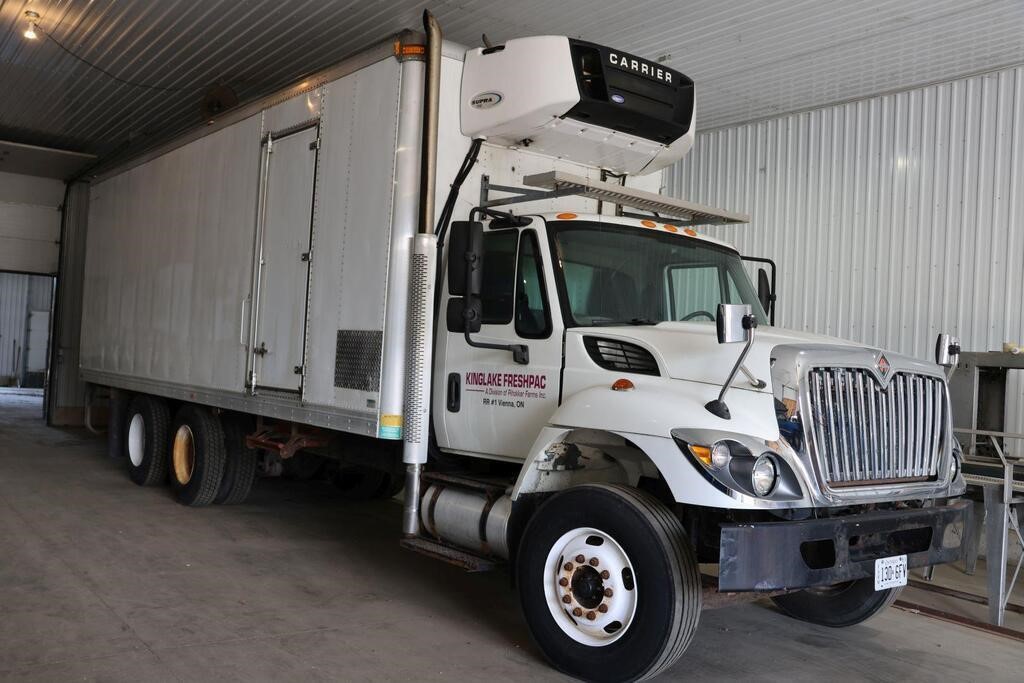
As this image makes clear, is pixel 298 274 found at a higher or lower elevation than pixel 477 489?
higher

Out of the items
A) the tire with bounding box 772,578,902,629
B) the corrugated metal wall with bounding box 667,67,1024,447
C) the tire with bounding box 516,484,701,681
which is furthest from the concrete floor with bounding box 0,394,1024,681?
the corrugated metal wall with bounding box 667,67,1024,447

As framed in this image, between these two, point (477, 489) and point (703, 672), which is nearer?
point (703, 672)

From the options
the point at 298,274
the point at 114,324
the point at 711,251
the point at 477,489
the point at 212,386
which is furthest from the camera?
the point at 114,324

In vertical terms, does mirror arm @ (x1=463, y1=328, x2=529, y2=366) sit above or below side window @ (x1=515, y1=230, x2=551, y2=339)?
below

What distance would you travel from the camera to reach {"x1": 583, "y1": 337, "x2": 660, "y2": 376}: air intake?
4.99 m

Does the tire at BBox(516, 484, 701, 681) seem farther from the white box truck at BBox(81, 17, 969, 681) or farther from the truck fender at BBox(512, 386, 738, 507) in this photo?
the truck fender at BBox(512, 386, 738, 507)

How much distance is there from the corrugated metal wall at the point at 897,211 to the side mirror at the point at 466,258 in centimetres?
619

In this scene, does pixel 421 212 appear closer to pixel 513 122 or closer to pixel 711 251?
pixel 513 122

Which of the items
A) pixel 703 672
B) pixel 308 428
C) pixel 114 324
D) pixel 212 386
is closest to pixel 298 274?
pixel 308 428

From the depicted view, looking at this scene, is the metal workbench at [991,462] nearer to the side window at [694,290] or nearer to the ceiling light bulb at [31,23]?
the side window at [694,290]

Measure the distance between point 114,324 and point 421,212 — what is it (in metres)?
6.80

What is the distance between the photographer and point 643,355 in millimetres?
5023

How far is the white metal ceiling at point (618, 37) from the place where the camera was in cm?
864

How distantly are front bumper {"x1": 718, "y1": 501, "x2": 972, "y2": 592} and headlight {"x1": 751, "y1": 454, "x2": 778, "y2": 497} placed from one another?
0.17 metres
